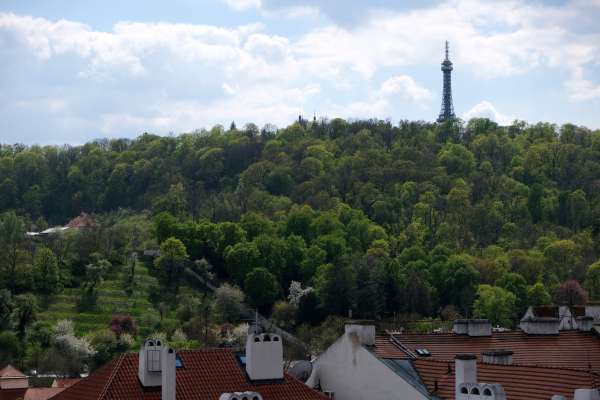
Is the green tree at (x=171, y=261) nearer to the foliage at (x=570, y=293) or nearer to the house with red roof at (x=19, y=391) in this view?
the foliage at (x=570, y=293)

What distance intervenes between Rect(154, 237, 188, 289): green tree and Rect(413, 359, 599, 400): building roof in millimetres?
103704

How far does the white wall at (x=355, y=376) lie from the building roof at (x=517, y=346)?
100 cm

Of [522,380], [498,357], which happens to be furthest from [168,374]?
[498,357]

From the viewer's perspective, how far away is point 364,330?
40844mm

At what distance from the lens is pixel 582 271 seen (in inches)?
5999

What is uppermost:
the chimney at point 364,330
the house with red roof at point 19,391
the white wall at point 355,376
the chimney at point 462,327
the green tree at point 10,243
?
the chimney at point 364,330

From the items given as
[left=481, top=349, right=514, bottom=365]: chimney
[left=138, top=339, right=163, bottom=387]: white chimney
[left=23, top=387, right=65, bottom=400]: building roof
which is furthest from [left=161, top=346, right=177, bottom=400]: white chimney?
[left=23, top=387, right=65, bottom=400]: building roof

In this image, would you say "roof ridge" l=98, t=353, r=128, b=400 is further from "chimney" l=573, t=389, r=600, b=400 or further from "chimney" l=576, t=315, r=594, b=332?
"chimney" l=576, t=315, r=594, b=332

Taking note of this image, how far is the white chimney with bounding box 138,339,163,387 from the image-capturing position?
1393 inches

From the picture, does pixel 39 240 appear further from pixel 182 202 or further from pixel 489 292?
pixel 489 292

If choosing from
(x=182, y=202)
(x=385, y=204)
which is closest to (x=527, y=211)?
(x=385, y=204)

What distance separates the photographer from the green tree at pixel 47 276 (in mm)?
129375

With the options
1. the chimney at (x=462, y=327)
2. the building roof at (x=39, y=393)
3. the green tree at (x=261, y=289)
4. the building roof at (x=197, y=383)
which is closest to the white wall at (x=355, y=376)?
the building roof at (x=197, y=383)

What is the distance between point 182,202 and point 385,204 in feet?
99.3
